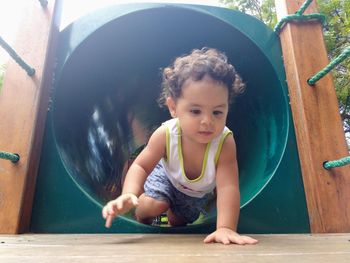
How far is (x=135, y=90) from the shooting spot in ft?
7.71

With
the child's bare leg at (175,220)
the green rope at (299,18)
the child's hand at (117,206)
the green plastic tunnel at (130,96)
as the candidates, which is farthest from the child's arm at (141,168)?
the green rope at (299,18)

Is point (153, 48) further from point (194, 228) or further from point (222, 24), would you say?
point (194, 228)

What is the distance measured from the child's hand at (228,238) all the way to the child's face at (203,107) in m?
0.35

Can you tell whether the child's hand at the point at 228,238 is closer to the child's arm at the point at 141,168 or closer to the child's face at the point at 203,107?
the child's arm at the point at 141,168

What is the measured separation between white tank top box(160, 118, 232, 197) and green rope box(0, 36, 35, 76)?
58 centimetres

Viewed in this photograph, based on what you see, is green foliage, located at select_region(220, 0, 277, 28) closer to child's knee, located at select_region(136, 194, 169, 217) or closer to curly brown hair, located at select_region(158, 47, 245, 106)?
curly brown hair, located at select_region(158, 47, 245, 106)

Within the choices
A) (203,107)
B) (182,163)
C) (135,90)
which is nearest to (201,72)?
(203,107)

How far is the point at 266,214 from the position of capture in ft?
4.72

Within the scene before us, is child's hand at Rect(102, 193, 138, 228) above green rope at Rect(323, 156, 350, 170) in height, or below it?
below

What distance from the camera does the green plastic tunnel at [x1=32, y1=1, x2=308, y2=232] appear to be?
4.77 feet

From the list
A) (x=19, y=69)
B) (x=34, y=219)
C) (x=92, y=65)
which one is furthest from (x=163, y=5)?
(x=34, y=219)

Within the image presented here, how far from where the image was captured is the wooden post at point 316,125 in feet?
4.55

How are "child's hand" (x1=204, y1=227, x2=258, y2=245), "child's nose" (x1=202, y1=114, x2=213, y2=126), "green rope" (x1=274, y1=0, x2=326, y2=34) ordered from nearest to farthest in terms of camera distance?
"child's hand" (x1=204, y1=227, x2=258, y2=245) → "child's nose" (x1=202, y1=114, x2=213, y2=126) → "green rope" (x1=274, y1=0, x2=326, y2=34)

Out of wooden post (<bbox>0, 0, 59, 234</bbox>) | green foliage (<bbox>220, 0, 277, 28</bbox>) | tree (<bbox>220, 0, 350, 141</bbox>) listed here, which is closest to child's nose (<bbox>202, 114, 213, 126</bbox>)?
wooden post (<bbox>0, 0, 59, 234</bbox>)
